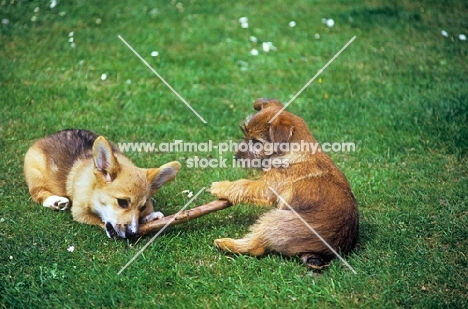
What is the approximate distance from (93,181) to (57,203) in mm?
517

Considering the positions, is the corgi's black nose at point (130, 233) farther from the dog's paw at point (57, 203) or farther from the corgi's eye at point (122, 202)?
the dog's paw at point (57, 203)

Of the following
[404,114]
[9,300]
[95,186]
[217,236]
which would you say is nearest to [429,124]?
[404,114]

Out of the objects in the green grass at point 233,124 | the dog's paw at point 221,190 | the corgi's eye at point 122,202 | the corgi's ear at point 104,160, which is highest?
Result: the corgi's ear at point 104,160

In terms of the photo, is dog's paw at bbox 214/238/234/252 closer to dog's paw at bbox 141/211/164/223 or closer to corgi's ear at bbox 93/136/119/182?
dog's paw at bbox 141/211/164/223

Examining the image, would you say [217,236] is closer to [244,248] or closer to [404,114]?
[244,248]

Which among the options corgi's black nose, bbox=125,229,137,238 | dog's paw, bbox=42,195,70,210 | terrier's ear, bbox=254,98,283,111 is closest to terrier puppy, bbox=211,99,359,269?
terrier's ear, bbox=254,98,283,111

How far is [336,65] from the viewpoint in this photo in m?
9.65

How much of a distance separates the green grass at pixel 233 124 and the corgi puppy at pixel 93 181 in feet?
0.49

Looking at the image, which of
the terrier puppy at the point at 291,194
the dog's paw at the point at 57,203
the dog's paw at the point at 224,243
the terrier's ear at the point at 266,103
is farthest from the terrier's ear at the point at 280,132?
the dog's paw at the point at 57,203

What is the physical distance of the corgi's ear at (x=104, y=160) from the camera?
17.7ft

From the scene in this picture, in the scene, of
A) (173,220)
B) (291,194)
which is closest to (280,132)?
(291,194)

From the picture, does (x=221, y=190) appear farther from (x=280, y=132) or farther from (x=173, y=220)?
(x=280, y=132)

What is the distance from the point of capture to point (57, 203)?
5906 mm

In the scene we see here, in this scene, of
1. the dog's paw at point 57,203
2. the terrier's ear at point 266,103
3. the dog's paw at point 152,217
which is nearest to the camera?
the dog's paw at point 152,217
